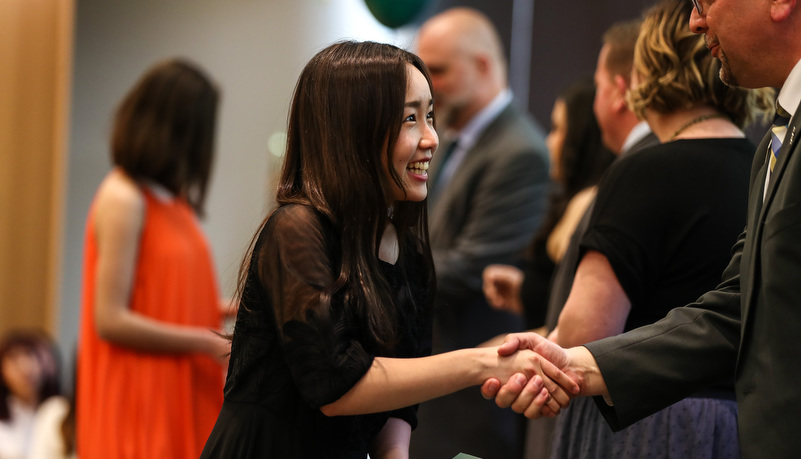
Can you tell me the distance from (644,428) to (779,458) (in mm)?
481

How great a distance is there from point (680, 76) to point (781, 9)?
1.31 ft

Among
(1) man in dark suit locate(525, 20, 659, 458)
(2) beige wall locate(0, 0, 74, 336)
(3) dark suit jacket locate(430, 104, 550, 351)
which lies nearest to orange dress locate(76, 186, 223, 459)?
(3) dark suit jacket locate(430, 104, 550, 351)

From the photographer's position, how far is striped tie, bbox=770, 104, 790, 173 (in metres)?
1.35

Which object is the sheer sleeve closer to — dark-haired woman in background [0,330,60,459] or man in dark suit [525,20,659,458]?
man in dark suit [525,20,659,458]

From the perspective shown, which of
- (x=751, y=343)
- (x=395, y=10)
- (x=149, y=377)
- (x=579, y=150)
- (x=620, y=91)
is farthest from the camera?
(x=395, y=10)

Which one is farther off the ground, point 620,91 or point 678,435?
point 620,91

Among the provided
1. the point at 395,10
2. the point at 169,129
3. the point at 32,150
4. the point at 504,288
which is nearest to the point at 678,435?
the point at 504,288

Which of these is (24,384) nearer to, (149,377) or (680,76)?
(149,377)

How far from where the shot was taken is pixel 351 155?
1.44 meters

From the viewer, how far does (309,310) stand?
131 centimetres

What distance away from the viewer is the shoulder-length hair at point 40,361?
4.00 m

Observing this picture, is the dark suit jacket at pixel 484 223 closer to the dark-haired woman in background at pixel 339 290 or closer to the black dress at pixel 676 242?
the black dress at pixel 676 242

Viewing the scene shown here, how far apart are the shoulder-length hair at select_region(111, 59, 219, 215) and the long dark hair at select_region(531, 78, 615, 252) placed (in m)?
1.11

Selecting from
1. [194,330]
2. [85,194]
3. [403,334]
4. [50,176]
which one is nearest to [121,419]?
[194,330]
